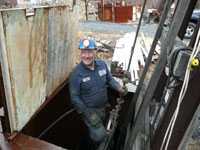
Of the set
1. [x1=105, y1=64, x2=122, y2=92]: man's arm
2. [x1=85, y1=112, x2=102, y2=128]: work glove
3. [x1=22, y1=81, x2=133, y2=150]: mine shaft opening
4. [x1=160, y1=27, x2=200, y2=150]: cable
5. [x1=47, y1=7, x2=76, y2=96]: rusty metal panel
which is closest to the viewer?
[x1=160, y1=27, x2=200, y2=150]: cable

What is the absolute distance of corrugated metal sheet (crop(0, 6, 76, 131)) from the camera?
2.07 m

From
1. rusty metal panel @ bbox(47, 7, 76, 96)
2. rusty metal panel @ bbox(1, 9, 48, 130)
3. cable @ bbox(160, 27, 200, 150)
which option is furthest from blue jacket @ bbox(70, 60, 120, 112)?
cable @ bbox(160, 27, 200, 150)

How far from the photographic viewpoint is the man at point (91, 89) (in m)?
3.36

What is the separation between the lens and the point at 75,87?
11.0 ft

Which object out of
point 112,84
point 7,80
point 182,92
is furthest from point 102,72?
point 182,92

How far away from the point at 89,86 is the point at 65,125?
33.3 inches

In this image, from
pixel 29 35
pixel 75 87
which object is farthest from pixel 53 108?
pixel 29 35

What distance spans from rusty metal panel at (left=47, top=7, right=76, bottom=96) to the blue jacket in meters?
0.21

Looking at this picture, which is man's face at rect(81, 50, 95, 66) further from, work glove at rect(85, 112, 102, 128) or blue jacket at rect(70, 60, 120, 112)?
work glove at rect(85, 112, 102, 128)

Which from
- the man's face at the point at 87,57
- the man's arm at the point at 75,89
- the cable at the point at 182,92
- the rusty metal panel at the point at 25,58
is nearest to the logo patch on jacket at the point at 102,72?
the man's face at the point at 87,57

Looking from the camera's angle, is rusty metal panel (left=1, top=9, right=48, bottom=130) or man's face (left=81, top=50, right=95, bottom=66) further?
man's face (left=81, top=50, right=95, bottom=66)

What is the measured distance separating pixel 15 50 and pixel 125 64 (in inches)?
137

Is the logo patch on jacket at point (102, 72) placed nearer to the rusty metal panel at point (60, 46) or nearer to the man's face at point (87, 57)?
the man's face at point (87, 57)

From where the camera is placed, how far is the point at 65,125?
13.1 feet
